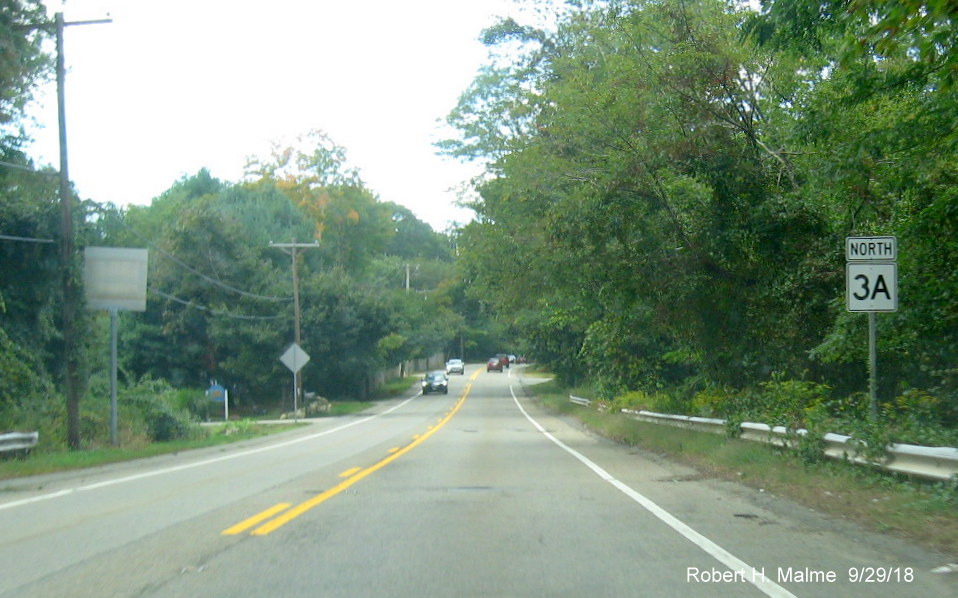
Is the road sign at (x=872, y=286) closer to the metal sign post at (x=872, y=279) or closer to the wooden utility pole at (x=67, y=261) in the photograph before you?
the metal sign post at (x=872, y=279)

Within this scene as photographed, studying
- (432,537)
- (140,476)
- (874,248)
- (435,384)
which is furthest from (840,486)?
(435,384)

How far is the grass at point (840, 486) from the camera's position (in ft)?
26.9

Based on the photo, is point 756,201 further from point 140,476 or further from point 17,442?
point 17,442

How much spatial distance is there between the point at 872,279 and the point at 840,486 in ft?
8.40

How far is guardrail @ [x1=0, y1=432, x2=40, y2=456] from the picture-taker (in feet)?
57.9

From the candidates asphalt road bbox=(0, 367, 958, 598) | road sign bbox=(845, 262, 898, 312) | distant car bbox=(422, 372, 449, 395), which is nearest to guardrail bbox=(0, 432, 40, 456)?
asphalt road bbox=(0, 367, 958, 598)

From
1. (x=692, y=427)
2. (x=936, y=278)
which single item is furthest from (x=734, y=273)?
(x=936, y=278)

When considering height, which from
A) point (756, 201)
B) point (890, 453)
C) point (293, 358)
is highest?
point (756, 201)

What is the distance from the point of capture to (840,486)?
10.5m

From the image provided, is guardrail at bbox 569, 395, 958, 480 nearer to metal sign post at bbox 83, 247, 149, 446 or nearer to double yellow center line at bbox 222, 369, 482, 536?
double yellow center line at bbox 222, 369, 482, 536

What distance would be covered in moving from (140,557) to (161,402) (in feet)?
70.1

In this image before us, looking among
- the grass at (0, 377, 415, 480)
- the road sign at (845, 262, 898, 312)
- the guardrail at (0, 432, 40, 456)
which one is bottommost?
the grass at (0, 377, 415, 480)

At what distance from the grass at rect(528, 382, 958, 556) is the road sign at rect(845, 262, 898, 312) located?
197 centimetres

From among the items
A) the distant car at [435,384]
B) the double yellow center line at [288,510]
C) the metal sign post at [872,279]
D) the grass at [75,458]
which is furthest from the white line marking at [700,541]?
the distant car at [435,384]
